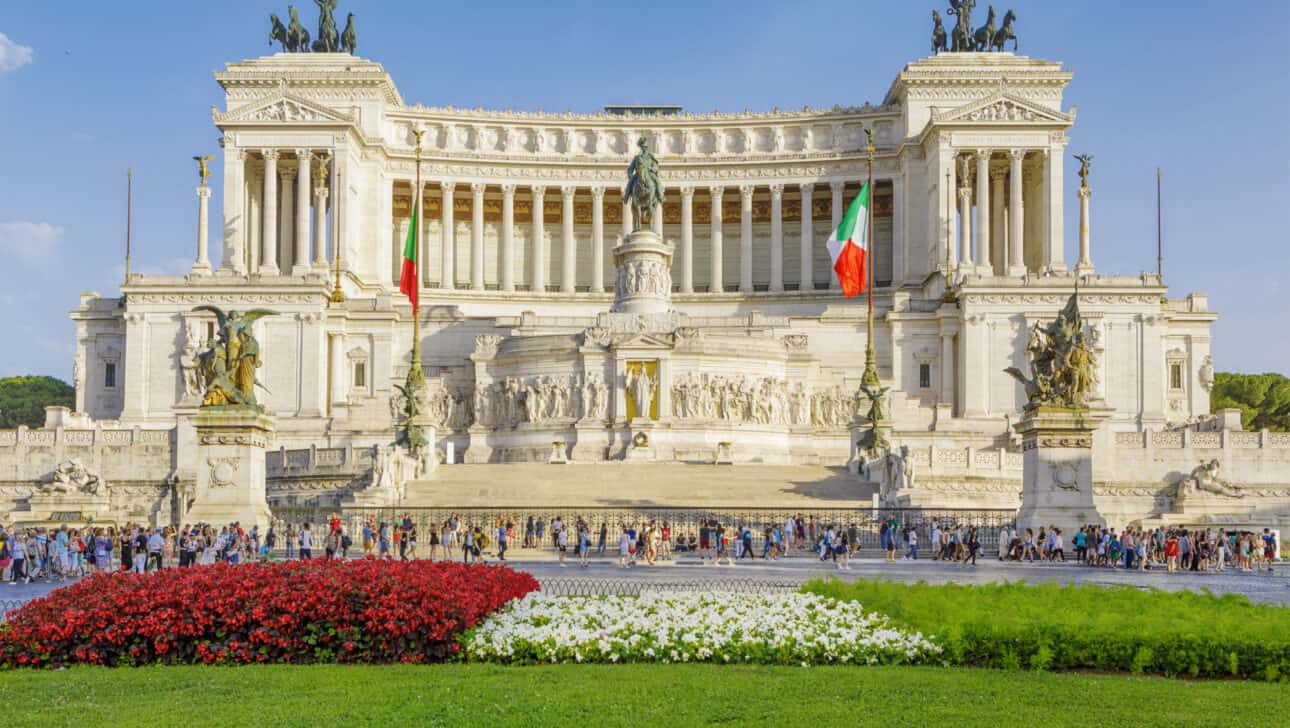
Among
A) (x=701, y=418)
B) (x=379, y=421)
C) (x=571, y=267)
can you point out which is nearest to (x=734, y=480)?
(x=701, y=418)

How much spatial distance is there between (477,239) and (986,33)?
36.5 m

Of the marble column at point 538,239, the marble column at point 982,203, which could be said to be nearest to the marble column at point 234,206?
the marble column at point 538,239

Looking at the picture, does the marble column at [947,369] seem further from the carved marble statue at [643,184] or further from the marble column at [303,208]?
the marble column at [303,208]

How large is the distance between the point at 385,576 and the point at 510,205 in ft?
260

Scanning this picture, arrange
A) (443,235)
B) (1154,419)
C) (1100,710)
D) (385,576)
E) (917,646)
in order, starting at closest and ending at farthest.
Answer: (1100,710)
(917,646)
(385,576)
(1154,419)
(443,235)

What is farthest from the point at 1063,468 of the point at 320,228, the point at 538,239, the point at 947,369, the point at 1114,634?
the point at 538,239

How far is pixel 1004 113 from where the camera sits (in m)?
87.6

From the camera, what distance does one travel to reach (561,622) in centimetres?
1847

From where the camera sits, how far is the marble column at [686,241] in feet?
313

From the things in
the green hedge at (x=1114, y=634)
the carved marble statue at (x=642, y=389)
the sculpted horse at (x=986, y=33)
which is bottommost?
the green hedge at (x=1114, y=634)

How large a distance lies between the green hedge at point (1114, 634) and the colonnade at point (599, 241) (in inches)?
3016

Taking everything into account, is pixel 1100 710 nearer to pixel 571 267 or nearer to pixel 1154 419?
pixel 1154 419

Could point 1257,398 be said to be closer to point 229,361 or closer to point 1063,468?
point 1063,468

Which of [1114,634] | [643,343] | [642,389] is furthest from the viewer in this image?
[643,343]
